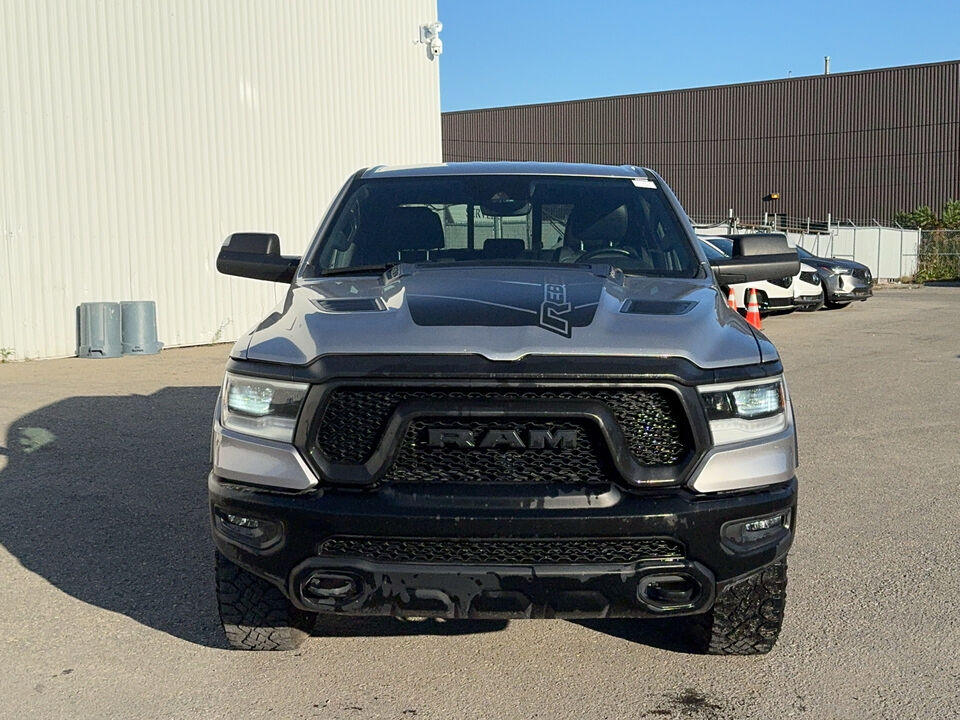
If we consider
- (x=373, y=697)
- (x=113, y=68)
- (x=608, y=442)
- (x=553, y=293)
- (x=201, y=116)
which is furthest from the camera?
(x=201, y=116)

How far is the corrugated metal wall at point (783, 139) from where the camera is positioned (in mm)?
53969

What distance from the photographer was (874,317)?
20.3 m

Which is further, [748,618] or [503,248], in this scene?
[503,248]

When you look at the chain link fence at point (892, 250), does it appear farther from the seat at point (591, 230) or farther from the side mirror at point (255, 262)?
the side mirror at point (255, 262)

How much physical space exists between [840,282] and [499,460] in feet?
64.6

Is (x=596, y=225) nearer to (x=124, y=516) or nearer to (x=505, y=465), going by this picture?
(x=505, y=465)

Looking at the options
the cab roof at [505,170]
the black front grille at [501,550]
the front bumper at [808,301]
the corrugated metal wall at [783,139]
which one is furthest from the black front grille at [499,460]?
the corrugated metal wall at [783,139]

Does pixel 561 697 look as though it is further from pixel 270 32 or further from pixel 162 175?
pixel 270 32

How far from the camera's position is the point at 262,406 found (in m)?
3.43

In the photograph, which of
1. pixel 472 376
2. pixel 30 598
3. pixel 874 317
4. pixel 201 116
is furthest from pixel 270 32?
pixel 472 376

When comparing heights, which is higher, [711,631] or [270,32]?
→ [270,32]

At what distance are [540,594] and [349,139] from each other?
16.7m

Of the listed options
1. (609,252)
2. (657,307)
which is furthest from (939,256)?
(657,307)

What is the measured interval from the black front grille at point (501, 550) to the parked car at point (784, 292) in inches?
594
